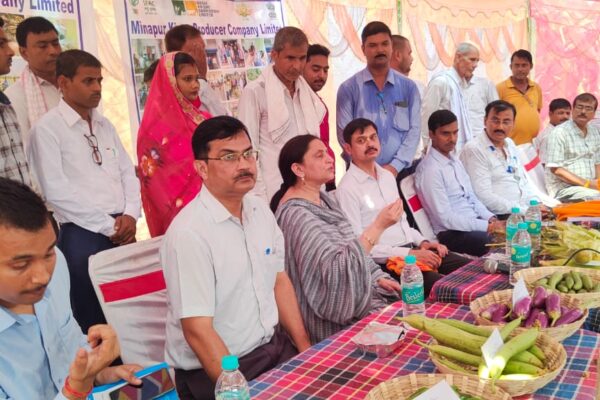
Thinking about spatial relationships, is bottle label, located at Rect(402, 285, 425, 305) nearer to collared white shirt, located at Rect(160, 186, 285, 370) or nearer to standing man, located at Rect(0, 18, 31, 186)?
collared white shirt, located at Rect(160, 186, 285, 370)

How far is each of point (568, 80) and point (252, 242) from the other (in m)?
9.28

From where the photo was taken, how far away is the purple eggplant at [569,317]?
5.90ft

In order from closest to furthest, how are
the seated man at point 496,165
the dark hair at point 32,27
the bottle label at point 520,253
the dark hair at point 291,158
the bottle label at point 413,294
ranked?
1. the bottle label at point 413,294
2. the bottle label at point 520,253
3. the dark hair at point 291,158
4. the dark hair at point 32,27
5. the seated man at point 496,165

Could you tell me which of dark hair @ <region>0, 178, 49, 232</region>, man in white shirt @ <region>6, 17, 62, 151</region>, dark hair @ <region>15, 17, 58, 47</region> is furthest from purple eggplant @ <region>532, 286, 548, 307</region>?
dark hair @ <region>15, 17, 58, 47</region>

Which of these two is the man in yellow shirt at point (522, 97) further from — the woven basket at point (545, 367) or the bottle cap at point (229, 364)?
the bottle cap at point (229, 364)

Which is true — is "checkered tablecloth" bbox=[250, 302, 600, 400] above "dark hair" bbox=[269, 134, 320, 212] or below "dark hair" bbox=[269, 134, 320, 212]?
below

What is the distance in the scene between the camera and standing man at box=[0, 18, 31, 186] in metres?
2.69

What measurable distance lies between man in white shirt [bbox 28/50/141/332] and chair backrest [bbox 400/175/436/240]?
1947 mm

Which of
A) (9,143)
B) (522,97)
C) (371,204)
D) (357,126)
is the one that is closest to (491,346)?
(371,204)

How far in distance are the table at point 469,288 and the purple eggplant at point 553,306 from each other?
277 millimetres

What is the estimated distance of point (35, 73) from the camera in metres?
3.40

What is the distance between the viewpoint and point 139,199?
341 centimetres

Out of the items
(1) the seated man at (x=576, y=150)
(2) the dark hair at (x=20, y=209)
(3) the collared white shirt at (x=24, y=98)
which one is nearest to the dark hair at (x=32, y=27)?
(3) the collared white shirt at (x=24, y=98)

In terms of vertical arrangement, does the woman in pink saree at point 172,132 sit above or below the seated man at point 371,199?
above
